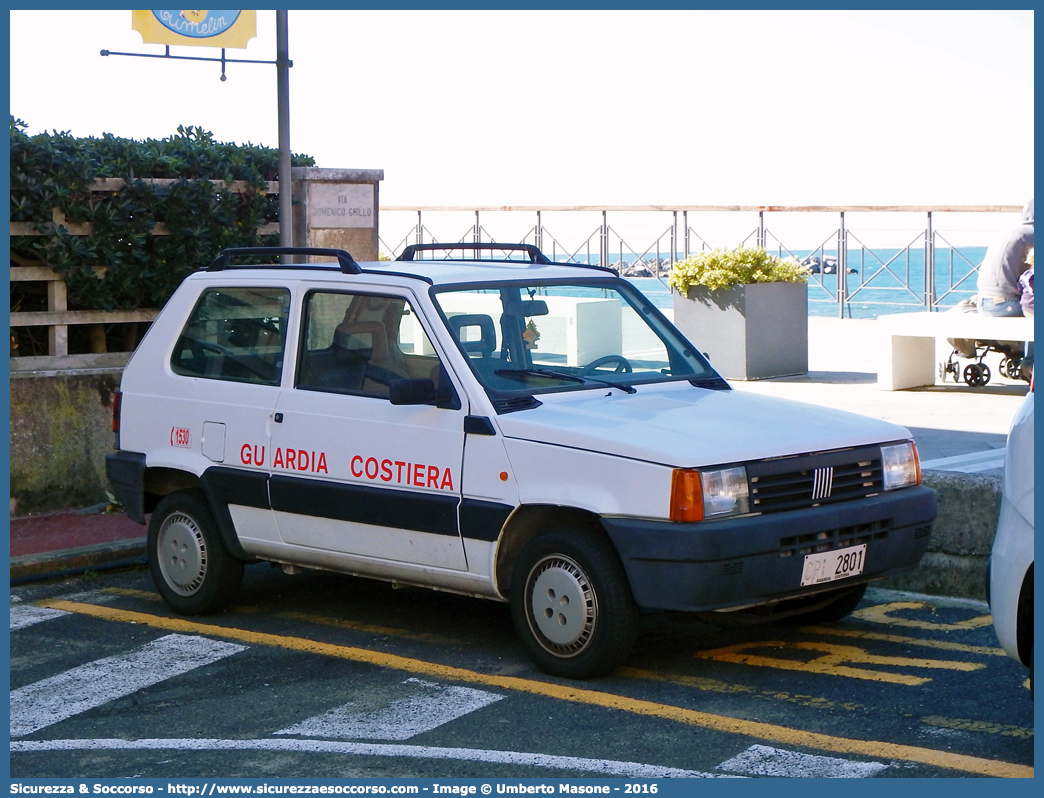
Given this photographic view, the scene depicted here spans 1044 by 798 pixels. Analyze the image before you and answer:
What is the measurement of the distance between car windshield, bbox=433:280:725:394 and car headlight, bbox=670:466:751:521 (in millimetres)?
1071

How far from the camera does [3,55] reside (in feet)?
20.7

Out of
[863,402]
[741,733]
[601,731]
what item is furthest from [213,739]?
[863,402]

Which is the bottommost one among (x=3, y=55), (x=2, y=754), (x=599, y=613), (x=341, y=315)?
(x=2, y=754)

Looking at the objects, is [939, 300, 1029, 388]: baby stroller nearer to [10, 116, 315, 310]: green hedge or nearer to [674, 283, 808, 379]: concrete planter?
[674, 283, 808, 379]: concrete planter

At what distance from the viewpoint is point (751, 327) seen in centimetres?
1564

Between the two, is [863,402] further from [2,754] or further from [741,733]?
[2,754]

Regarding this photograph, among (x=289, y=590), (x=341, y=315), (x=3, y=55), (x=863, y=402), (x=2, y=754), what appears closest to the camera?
(x=2, y=754)

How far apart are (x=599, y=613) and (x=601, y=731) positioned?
60cm

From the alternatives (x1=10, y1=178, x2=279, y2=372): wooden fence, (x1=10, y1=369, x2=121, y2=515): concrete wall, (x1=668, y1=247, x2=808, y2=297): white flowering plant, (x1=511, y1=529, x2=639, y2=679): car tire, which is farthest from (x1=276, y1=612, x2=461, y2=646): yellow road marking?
(x1=668, y1=247, x2=808, y2=297): white flowering plant

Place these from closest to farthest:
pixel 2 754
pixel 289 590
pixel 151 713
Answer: pixel 2 754 → pixel 151 713 → pixel 289 590

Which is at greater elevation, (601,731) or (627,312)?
(627,312)

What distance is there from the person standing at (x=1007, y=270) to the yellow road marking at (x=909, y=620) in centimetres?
692

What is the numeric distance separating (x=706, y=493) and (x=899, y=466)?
120cm

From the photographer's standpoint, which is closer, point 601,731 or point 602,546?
point 601,731
